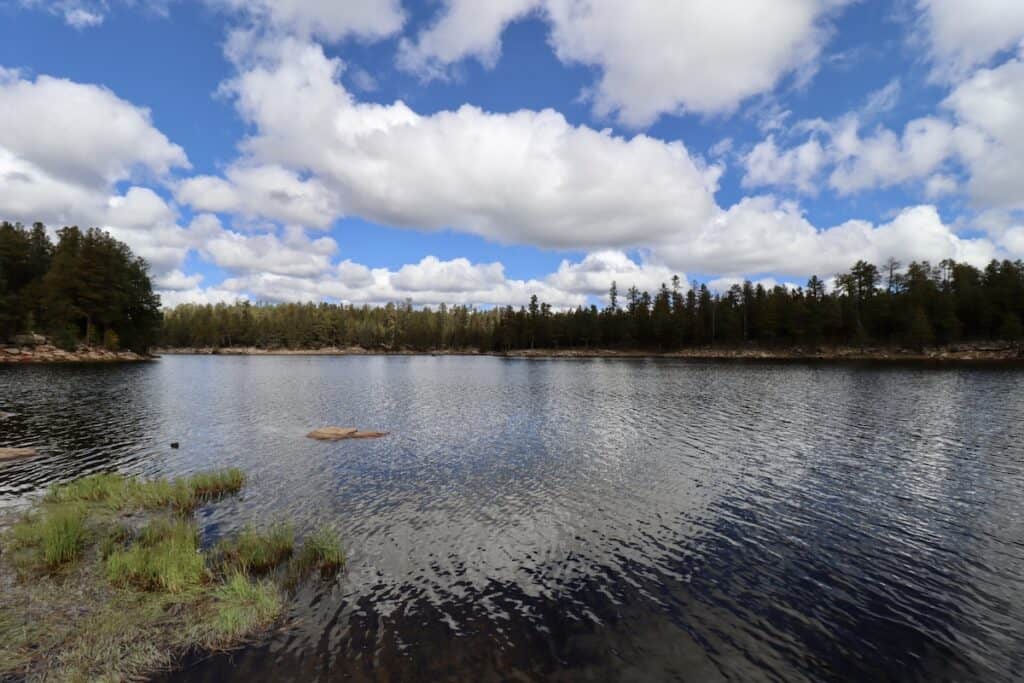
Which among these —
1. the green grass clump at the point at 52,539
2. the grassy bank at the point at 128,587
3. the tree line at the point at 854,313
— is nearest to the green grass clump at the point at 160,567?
the grassy bank at the point at 128,587

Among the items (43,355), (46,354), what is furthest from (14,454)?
(46,354)

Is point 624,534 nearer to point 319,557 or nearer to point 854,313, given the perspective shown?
point 319,557

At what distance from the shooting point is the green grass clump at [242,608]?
1132cm

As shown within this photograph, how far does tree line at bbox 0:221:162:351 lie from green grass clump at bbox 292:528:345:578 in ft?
403

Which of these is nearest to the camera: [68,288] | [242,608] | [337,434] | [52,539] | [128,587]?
[242,608]

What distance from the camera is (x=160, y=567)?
13414 millimetres

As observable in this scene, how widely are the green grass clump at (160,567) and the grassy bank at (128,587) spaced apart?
28mm

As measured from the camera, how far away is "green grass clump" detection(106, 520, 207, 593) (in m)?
13.0

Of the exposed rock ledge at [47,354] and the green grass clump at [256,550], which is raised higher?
the exposed rock ledge at [47,354]

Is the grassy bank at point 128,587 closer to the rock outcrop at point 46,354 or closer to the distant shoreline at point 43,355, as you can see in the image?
the distant shoreline at point 43,355

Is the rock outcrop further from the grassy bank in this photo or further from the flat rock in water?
the grassy bank

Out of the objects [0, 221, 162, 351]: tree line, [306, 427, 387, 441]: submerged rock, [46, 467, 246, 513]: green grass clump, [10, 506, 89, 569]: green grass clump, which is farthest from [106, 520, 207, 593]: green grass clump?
[0, 221, 162, 351]: tree line

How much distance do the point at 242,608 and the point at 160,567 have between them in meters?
3.52

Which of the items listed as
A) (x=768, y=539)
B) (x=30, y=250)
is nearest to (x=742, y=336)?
(x=768, y=539)
